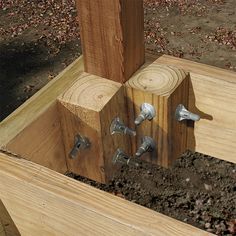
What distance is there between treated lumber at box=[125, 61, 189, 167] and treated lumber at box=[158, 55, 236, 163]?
0.13 feet

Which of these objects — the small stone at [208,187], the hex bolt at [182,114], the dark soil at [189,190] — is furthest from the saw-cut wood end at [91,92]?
the small stone at [208,187]

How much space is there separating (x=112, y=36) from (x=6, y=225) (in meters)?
0.82

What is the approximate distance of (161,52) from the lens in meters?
5.47

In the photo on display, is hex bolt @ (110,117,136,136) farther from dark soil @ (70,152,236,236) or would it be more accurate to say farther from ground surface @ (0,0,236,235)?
ground surface @ (0,0,236,235)

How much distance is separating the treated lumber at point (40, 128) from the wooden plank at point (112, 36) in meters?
0.14

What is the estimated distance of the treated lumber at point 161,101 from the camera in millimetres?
1834

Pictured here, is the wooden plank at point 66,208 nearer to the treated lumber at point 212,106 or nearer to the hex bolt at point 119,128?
the hex bolt at point 119,128

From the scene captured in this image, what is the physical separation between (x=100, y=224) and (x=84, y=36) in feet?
2.50

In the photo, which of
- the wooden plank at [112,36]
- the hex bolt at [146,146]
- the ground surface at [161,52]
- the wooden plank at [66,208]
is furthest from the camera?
the ground surface at [161,52]

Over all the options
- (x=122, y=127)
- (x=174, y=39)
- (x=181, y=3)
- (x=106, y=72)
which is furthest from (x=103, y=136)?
(x=181, y=3)

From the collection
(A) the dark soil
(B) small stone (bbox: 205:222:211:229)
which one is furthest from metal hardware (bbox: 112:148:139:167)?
(B) small stone (bbox: 205:222:211:229)

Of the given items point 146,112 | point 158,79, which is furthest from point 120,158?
point 158,79

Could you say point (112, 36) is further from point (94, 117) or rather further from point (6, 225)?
point (6, 225)

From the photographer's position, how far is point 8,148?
5.57ft
